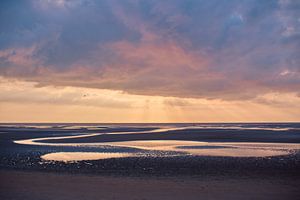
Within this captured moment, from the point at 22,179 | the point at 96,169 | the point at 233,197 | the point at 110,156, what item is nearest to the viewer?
the point at 233,197

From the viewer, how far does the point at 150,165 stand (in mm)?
29406

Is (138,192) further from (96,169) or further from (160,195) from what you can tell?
(96,169)

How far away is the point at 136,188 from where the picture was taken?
68.2 feet

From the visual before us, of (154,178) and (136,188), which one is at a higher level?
(154,178)

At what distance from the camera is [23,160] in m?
32.6

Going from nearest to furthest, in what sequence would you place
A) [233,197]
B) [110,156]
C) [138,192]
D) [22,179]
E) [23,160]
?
[233,197] → [138,192] → [22,179] → [23,160] → [110,156]

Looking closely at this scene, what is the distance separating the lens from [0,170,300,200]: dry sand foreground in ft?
61.8

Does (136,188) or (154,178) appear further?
(154,178)

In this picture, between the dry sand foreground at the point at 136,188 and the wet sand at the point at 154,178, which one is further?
the wet sand at the point at 154,178

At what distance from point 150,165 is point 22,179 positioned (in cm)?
974

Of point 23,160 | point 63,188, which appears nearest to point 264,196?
point 63,188

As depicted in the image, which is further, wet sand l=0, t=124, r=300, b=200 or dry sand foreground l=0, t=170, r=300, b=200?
wet sand l=0, t=124, r=300, b=200

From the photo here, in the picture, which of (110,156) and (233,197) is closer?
(233,197)

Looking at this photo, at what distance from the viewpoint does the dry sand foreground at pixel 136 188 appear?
18.8 m
